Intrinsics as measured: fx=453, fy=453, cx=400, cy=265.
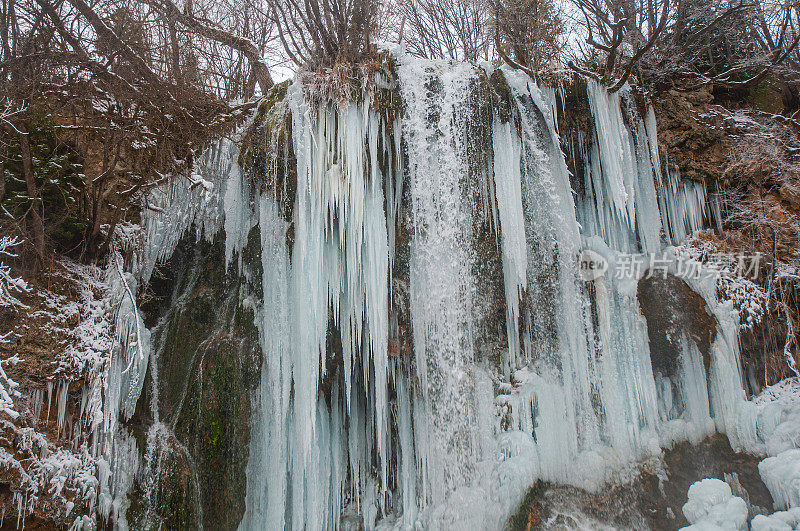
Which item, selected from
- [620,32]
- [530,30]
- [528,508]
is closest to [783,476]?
[528,508]

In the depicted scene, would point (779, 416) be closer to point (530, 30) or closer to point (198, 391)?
point (530, 30)

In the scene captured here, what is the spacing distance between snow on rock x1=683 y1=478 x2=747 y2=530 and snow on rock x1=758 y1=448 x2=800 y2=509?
0.32 metres

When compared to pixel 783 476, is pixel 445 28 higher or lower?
higher

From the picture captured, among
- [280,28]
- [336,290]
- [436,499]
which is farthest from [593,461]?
[280,28]

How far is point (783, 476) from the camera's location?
4.41 metres

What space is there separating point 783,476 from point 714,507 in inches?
28.5

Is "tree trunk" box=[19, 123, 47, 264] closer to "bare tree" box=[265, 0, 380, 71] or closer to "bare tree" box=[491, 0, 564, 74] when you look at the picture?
"bare tree" box=[265, 0, 380, 71]

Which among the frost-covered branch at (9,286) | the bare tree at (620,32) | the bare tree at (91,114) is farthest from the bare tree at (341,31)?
the frost-covered branch at (9,286)

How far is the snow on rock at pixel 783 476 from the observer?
429cm

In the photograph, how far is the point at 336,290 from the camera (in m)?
4.73

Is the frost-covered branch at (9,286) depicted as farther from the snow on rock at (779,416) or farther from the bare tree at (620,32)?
the snow on rock at (779,416)

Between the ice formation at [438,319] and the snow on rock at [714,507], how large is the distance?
66 millimetres

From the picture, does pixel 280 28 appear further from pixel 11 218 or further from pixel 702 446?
pixel 702 446

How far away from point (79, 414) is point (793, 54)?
10.0 metres
